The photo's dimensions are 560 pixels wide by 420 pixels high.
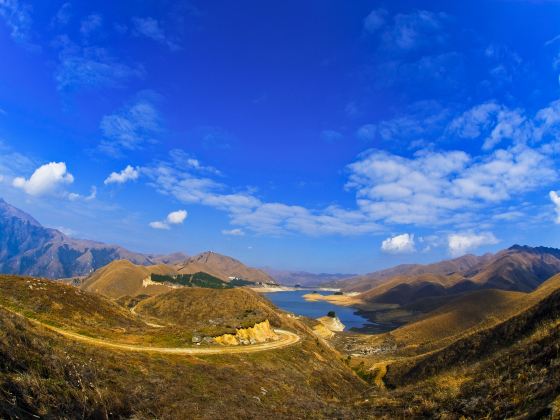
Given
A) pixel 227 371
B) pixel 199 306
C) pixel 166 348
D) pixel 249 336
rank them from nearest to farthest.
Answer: pixel 227 371, pixel 166 348, pixel 249 336, pixel 199 306

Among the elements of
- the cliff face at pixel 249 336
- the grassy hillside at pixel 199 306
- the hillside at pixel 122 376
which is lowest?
the grassy hillside at pixel 199 306

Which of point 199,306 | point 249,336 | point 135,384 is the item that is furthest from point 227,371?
point 199,306

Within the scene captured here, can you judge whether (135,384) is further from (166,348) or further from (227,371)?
(166,348)

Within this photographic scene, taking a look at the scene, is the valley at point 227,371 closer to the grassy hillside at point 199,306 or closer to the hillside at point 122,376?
the hillside at point 122,376

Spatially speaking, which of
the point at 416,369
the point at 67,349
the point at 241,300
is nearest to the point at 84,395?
the point at 67,349

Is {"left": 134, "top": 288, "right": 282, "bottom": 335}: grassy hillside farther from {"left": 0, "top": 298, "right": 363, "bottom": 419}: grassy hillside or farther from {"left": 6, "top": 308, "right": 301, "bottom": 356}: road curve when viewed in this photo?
{"left": 0, "top": 298, "right": 363, "bottom": 419}: grassy hillside

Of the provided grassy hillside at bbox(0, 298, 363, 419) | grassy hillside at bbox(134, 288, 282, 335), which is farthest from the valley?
grassy hillside at bbox(134, 288, 282, 335)

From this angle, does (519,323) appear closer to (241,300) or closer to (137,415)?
(137,415)

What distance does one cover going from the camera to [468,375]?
2745 cm

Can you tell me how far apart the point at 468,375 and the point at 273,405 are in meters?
16.6

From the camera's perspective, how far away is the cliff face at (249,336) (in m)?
57.9

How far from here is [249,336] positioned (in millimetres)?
64438

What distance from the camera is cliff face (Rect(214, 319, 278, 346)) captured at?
2280 inches

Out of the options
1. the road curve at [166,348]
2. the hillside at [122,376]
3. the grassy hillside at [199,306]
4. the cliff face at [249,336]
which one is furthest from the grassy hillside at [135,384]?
the grassy hillside at [199,306]
